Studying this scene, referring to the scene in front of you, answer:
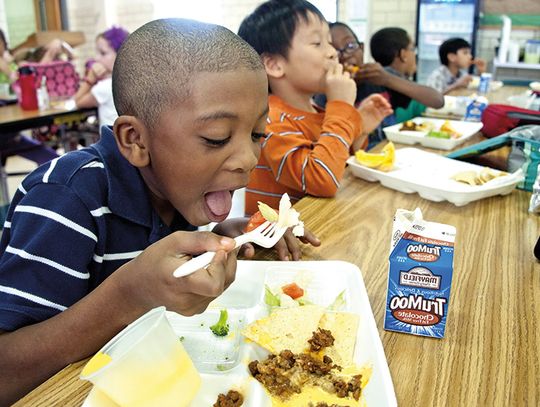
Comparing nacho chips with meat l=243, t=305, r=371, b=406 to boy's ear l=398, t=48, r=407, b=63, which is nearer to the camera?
nacho chips with meat l=243, t=305, r=371, b=406

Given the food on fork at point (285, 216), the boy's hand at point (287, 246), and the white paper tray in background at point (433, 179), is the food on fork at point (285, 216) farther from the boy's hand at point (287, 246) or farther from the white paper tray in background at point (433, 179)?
the white paper tray in background at point (433, 179)

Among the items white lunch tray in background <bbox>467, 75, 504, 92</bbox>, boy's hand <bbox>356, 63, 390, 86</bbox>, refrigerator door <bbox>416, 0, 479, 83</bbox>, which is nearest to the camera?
boy's hand <bbox>356, 63, 390, 86</bbox>

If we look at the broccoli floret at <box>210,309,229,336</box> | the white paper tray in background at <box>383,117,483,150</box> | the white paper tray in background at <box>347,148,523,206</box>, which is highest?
the broccoli floret at <box>210,309,229,336</box>

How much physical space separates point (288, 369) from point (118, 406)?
0.25 meters

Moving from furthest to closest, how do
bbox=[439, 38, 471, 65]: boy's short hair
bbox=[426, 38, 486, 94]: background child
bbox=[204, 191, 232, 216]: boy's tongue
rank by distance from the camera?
1. bbox=[439, 38, 471, 65]: boy's short hair
2. bbox=[426, 38, 486, 94]: background child
3. bbox=[204, 191, 232, 216]: boy's tongue

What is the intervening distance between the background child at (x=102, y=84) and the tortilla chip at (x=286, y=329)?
2799 mm

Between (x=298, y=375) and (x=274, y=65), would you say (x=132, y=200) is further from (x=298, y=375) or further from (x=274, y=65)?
(x=274, y=65)

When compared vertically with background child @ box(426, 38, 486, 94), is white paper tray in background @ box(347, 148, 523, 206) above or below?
above

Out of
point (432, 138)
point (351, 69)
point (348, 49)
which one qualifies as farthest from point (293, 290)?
point (348, 49)

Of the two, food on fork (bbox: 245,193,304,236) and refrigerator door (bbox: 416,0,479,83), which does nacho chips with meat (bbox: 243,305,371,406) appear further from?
refrigerator door (bbox: 416,0,479,83)

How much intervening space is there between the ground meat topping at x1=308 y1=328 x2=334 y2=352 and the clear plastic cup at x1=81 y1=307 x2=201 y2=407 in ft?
0.67

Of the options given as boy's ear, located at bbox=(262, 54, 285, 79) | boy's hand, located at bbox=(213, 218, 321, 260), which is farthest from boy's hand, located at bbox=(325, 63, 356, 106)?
boy's hand, located at bbox=(213, 218, 321, 260)

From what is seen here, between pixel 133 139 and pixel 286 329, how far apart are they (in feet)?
1.42

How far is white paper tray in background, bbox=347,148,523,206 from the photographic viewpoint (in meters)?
1.46
